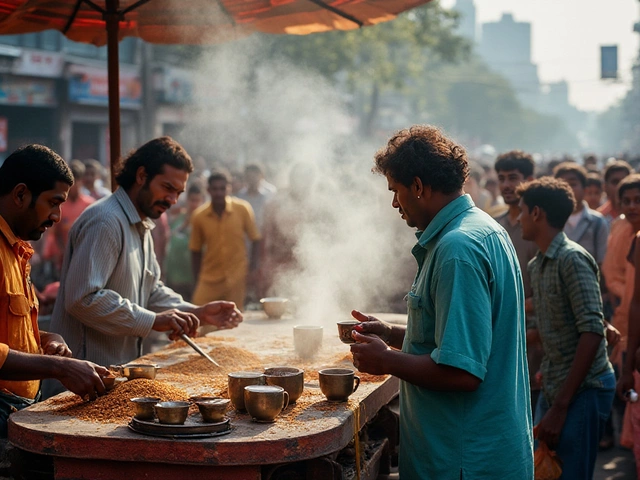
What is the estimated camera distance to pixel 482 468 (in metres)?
2.87

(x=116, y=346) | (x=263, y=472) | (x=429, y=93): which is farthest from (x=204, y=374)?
(x=429, y=93)

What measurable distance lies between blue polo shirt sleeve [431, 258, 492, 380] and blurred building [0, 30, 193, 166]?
62.8ft

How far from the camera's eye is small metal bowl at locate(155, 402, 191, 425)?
9.62 ft

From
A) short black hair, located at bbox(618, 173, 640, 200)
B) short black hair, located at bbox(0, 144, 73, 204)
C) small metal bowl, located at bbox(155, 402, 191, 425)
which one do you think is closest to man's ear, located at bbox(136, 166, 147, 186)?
short black hair, located at bbox(0, 144, 73, 204)

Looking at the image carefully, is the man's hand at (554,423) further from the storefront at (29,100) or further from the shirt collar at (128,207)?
the storefront at (29,100)

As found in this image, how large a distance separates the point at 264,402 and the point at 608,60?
125 ft

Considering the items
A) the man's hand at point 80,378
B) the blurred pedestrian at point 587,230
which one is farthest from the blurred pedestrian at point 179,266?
the man's hand at point 80,378

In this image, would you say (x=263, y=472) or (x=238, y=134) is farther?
(x=238, y=134)

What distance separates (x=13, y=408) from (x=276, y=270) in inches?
188

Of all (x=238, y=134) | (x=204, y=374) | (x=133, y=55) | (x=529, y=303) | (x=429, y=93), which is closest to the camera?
(x=204, y=374)

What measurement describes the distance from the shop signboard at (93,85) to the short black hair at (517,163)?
18277mm

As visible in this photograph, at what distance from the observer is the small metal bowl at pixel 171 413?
2.93 metres

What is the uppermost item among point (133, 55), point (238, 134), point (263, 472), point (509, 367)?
point (133, 55)

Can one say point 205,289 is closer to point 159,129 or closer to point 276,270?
point 276,270
